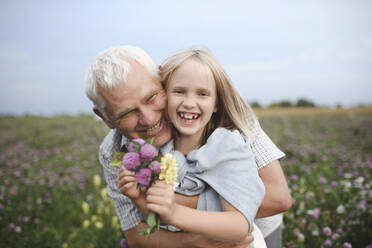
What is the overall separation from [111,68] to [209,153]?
83cm

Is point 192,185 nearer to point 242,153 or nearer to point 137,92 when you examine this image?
point 242,153

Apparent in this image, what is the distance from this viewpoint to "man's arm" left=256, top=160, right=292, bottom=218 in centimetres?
205

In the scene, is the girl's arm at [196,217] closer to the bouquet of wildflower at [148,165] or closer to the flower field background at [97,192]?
the bouquet of wildflower at [148,165]

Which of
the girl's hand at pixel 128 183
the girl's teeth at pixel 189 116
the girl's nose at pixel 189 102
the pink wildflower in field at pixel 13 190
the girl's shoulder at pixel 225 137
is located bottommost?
the pink wildflower in field at pixel 13 190

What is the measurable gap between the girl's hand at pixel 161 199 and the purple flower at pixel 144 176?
37mm

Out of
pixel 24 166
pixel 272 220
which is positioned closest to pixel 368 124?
pixel 272 220

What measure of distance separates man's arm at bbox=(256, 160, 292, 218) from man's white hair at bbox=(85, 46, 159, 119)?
1.08 m

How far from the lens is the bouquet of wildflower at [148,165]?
1248mm

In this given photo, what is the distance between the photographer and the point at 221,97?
213 centimetres

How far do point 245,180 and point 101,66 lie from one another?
1171 millimetres

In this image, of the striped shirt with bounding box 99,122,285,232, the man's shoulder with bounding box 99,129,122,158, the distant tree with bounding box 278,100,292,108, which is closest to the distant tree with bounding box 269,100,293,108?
the distant tree with bounding box 278,100,292,108

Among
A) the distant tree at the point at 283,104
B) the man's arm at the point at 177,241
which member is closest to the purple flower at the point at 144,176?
the man's arm at the point at 177,241

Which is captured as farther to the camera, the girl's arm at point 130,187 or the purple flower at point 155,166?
the girl's arm at point 130,187

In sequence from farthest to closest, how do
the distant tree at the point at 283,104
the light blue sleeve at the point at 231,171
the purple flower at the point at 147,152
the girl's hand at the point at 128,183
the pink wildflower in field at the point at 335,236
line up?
1. the distant tree at the point at 283,104
2. the pink wildflower in field at the point at 335,236
3. the light blue sleeve at the point at 231,171
4. the girl's hand at the point at 128,183
5. the purple flower at the point at 147,152
